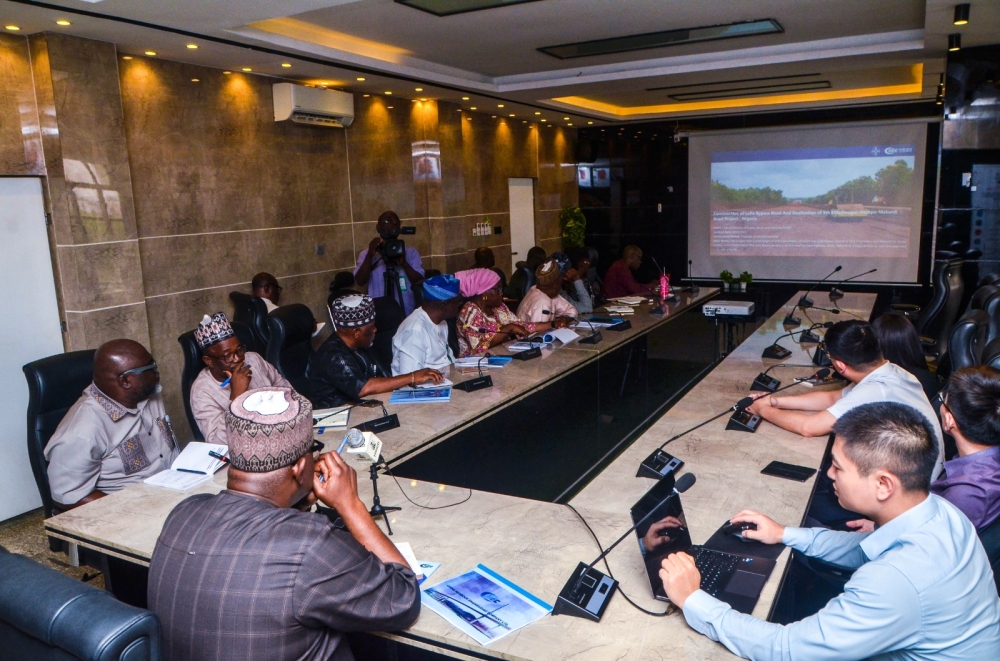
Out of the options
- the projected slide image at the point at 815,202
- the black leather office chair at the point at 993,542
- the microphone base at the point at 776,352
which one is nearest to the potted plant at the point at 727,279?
the projected slide image at the point at 815,202

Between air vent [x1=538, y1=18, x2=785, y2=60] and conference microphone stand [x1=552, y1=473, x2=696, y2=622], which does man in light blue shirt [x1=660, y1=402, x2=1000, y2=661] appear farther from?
air vent [x1=538, y1=18, x2=785, y2=60]

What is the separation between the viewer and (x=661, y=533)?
1759 millimetres

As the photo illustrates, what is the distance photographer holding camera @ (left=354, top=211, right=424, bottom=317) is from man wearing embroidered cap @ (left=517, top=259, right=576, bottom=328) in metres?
1.07

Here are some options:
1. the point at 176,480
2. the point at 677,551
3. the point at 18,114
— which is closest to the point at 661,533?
the point at 677,551

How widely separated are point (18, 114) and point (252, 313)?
5.94ft

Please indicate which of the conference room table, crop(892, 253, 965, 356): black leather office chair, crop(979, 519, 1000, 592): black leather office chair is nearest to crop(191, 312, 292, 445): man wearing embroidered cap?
the conference room table

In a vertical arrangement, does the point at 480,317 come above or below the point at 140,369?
below

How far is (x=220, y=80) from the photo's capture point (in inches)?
216

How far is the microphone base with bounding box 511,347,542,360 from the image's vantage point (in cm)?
443

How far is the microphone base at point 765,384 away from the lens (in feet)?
11.7

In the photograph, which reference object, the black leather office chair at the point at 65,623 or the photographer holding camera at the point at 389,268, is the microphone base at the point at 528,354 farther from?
the black leather office chair at the point at 65,623

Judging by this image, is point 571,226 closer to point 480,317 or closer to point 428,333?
point 480,317

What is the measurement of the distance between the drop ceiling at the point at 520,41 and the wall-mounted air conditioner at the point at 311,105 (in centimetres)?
12

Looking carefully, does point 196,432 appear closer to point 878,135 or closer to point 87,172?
point 87,172
